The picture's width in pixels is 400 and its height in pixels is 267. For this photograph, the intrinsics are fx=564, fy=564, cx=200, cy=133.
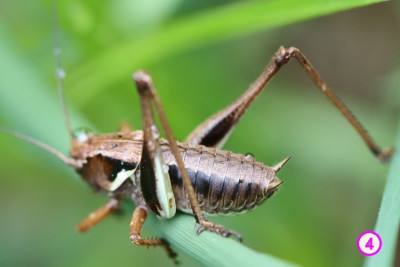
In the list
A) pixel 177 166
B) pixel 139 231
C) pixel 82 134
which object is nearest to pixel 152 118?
pixel 177 166

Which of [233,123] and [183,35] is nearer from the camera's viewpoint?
[233,123]

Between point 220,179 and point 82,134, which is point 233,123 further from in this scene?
point 82,134

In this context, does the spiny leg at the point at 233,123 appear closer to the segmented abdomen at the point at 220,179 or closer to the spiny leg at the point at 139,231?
the segmented abdomen at the point at 220,179

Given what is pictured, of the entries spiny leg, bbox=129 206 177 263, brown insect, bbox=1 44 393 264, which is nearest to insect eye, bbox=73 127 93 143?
brown insect, bbox=1 44 393 264

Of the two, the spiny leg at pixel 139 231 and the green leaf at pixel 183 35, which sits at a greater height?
the green leaf at pixel 183 35

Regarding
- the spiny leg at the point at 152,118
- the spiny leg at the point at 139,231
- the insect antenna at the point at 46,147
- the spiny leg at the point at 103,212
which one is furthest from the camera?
the spiny leg at the point at 103,212

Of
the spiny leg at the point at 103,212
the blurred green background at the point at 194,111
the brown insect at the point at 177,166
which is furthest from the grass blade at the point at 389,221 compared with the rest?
the spiny leg at the point at 103,212

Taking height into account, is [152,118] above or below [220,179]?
above
